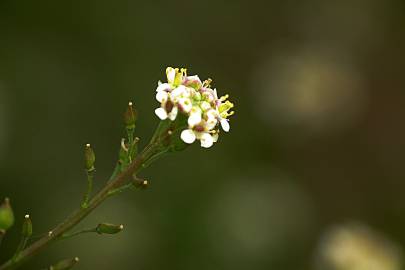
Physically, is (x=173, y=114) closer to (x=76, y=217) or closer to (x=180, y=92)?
(x=180, y=92)

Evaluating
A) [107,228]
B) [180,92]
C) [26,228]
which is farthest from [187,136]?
[26,228]

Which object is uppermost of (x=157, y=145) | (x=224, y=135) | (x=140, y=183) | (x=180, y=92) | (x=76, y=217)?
(x=224, y=135)

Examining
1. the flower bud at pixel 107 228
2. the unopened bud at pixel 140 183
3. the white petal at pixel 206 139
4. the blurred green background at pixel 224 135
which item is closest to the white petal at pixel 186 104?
the white petal at pixel 206 139

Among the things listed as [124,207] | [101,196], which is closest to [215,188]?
[124,207]

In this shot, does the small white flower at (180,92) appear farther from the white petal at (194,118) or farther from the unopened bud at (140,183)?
the unopened bud at (140,183)

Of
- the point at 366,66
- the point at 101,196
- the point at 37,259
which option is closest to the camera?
the point at 101,196

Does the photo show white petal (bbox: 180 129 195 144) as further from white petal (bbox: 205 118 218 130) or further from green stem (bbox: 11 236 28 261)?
green stem (bbox: 11 236 28 261)

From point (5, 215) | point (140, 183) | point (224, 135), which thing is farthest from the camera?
point (224, 135)

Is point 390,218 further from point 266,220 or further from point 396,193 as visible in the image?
point 266,220
